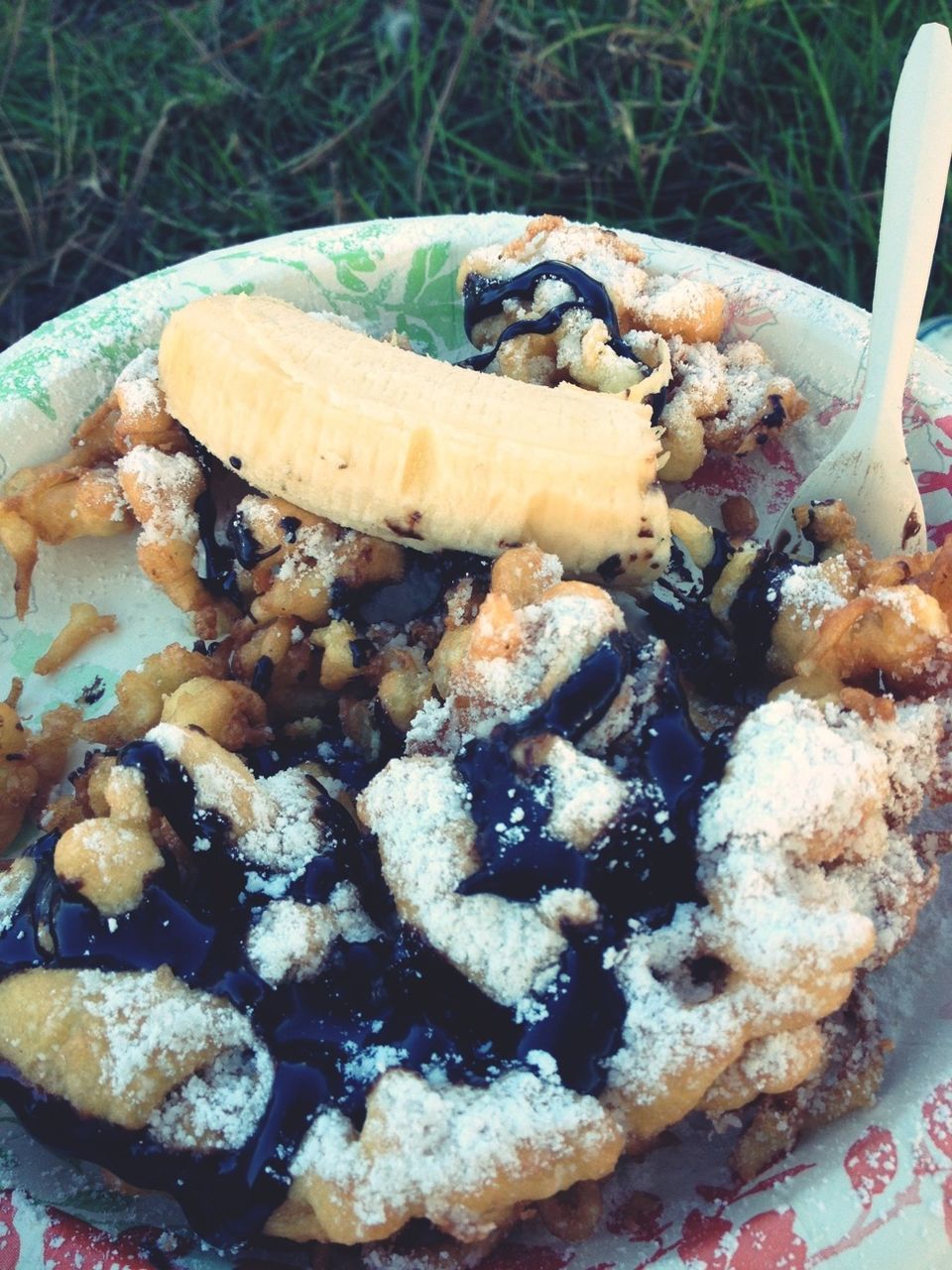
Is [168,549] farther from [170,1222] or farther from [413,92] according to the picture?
[413,92]

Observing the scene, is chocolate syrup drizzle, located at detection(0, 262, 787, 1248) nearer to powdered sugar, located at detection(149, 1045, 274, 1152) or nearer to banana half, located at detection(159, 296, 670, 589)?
powdered sugar, located at detection(149, 1045, 274, 1152)

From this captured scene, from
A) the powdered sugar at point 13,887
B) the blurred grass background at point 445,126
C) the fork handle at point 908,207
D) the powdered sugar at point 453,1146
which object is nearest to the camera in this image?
the powdered sugar at point 453,1146

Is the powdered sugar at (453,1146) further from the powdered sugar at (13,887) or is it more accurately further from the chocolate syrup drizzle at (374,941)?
the powdered sugar at (13,887)

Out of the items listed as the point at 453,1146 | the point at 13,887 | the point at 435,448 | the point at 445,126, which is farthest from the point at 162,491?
the point at 445,126

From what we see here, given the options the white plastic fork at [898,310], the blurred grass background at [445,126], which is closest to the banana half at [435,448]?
the white plastic fork at [898,310]

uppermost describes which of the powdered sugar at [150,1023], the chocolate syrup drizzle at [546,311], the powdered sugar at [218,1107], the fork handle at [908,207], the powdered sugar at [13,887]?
the fork handle at [908,207]
